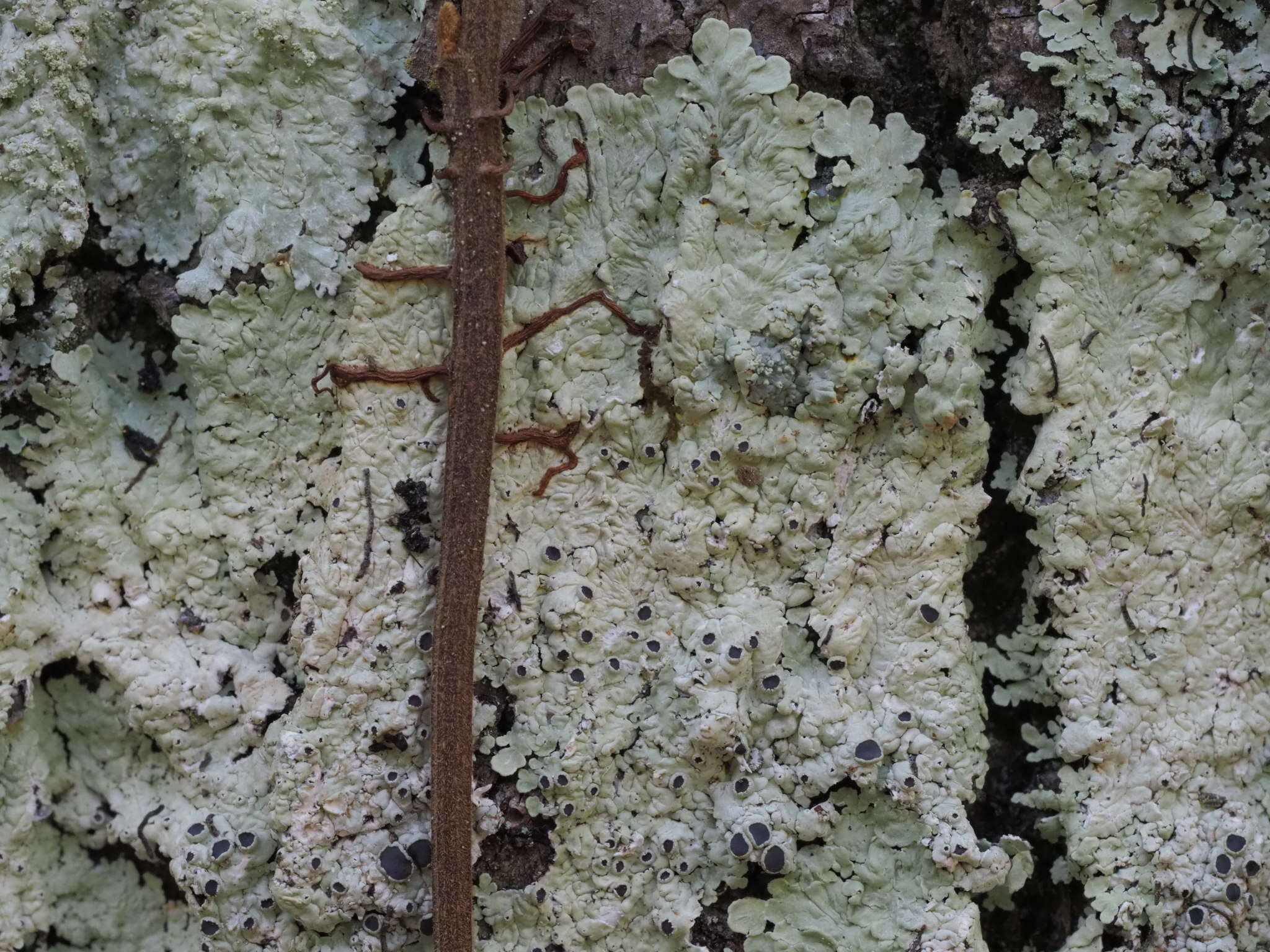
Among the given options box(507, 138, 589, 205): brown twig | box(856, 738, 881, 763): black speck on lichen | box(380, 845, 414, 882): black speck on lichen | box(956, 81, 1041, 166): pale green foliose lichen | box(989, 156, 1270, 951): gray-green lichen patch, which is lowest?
box(380, 845, 414, 882): black speck on lichen

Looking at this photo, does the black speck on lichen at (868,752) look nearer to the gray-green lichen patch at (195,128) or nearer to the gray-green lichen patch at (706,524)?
the gray-green lichen patch at (706,524)

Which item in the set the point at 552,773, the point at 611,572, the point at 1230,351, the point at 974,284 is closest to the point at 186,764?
the point at 552,773

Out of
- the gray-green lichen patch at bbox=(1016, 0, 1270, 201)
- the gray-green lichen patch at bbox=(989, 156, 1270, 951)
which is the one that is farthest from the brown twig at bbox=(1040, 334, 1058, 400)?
the gray-green lichen patch at bbox=(1016, 0, 1270, 201)

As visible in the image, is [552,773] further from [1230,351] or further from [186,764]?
[1230,351]

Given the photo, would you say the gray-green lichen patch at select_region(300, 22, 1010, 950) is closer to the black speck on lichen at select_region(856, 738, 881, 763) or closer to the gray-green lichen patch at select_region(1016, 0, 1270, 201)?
the black speck on lichen at select_region(856, 738, 881, 763)

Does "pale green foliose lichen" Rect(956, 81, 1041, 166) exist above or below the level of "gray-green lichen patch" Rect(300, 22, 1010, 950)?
above

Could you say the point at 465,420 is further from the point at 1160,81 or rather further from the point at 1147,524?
the point at 1160,81

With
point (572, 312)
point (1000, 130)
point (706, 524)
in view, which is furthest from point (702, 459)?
point (1000, 130)
